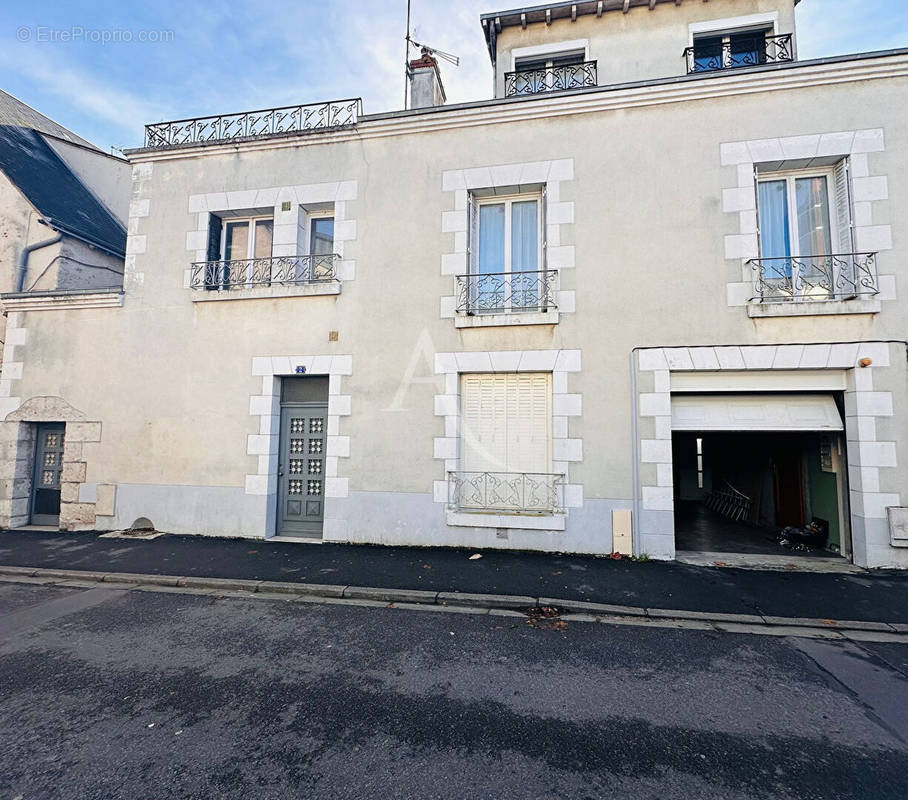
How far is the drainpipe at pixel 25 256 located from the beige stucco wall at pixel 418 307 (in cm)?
148

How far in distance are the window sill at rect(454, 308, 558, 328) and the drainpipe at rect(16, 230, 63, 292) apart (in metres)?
8.68

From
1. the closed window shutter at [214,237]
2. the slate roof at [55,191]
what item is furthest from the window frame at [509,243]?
the slate roof at [55,191]

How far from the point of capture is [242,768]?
244 centimetres

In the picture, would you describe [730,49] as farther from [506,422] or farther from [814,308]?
[506,422]

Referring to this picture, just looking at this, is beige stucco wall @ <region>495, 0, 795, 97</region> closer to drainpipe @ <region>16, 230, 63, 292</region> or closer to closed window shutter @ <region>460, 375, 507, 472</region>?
closed window shutter @ <region>460, 375, 507, 472</region>

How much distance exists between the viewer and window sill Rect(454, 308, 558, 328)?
6.53 metres

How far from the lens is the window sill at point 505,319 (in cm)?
653

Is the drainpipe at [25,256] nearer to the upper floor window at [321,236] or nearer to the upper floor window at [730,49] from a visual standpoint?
the upper floor window at [321,236]

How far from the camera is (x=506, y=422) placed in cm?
676

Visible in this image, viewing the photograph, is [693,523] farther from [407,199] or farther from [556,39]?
[556,39]

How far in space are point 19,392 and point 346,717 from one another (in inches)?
363

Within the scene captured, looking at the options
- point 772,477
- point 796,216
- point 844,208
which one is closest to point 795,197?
point 796,216

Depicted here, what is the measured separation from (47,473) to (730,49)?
1490 cm

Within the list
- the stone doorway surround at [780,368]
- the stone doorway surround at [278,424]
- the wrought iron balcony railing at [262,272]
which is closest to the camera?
the stone doorway surround at [780,368]
